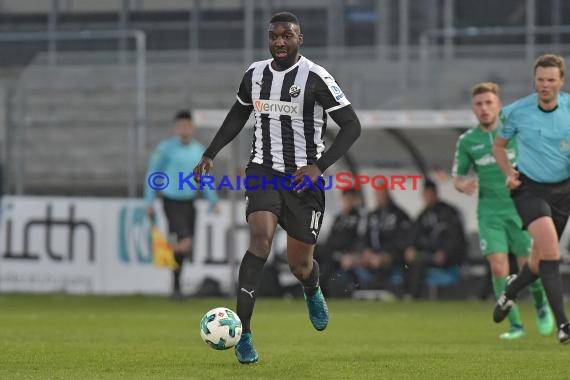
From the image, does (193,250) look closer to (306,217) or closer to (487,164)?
(487,164)

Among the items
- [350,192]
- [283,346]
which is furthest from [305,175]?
[350,192]

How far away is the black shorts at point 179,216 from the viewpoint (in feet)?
60.2

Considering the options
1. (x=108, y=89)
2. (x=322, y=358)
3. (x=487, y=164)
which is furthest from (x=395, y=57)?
(x=322, y=358)

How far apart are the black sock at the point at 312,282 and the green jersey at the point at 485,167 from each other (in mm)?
3596

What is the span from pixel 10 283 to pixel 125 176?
320 centimetres

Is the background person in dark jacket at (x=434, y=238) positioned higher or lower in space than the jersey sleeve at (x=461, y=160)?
lower

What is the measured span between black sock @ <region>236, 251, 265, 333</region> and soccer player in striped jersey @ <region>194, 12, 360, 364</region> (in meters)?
0.24

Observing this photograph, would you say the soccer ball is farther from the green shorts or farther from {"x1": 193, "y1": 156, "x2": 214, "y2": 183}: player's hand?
the green shorts

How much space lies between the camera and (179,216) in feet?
60.3

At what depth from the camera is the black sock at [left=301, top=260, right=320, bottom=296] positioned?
29.9ft

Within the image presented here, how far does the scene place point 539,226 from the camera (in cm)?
1030

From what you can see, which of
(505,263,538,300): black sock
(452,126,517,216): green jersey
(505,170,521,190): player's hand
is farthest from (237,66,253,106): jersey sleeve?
(452,126,517,216): green jersey

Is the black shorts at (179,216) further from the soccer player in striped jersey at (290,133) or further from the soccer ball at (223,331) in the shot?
the soccer ball at (223,331)

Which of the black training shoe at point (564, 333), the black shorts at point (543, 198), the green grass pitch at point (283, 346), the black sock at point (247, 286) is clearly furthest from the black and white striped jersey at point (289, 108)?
the black training shoe at point (564, 333)
